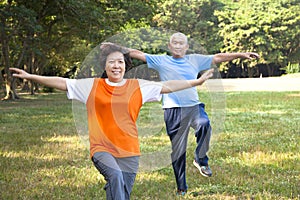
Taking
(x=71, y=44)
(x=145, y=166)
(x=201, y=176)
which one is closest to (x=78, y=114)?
(x=145, y=166)

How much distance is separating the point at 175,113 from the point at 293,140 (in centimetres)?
503

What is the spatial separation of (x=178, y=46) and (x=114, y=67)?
1308 mm

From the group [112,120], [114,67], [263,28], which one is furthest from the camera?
[263,28]

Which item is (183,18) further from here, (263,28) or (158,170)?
(263,28)

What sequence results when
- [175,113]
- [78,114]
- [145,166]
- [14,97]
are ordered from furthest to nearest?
1. [14,97]
2. [175,113]
3. [145,166]
4. [78,114]

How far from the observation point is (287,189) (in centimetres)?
558

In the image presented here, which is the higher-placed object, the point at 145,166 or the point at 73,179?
the point at 145,166

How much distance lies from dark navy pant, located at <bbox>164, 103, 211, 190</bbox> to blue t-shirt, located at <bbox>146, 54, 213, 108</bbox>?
3.4 inches

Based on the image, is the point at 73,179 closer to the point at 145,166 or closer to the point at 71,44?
the point at 145,166

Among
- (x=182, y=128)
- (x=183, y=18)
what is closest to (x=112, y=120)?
(x=182, y=128)

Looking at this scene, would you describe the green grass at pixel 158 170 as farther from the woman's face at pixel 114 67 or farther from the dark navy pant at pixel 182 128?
the woman's face at pixel 114 67

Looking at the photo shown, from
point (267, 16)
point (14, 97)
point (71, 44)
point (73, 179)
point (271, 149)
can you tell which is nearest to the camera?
point (73, 179)

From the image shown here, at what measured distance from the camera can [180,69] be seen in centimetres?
514

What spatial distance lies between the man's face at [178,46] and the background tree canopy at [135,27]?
0.81 ft
